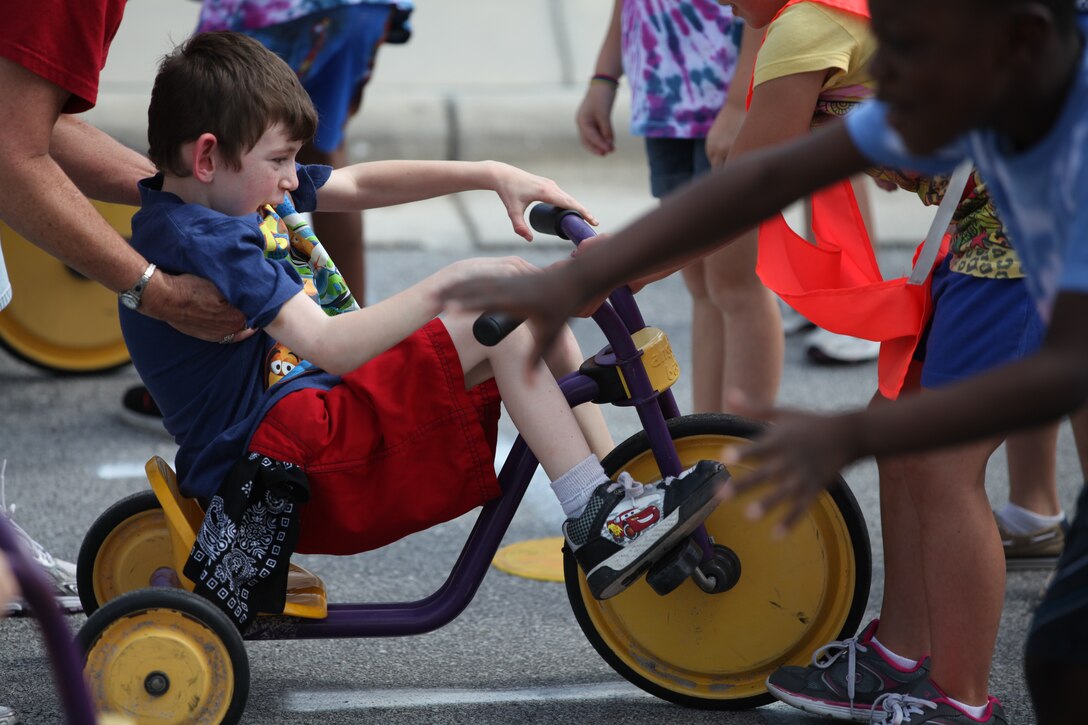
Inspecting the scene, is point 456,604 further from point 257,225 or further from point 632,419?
point 632,419

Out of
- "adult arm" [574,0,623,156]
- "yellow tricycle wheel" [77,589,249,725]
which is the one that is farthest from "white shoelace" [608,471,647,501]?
"adult arm" [574,0,623,156]

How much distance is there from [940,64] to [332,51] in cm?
289

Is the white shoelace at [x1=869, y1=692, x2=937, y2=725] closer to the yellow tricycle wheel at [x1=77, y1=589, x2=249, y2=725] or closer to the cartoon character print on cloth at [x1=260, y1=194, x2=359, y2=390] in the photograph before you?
the yellow tricycle wheel at [x1=77, y1=589, x2=249, y2=725]

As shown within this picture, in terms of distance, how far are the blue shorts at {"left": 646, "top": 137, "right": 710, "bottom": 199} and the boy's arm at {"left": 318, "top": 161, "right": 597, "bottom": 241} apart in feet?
3.40

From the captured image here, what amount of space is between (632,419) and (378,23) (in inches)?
58.1

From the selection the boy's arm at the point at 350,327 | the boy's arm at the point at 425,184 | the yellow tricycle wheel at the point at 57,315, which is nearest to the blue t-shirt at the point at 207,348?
the boy's arm at the point at 350,327

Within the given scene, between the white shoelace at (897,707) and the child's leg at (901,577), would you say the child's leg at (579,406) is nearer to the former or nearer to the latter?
the child's leg at (901,577)

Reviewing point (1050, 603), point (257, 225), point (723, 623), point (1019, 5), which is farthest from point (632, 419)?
point (1019, 5)

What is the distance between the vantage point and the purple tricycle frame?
243 cm

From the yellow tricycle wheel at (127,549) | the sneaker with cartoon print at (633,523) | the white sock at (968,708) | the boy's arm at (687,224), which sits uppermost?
the boy's arm at (687,224)

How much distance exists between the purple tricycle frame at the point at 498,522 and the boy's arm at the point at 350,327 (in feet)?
0.96

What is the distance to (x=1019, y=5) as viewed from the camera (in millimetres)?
1343

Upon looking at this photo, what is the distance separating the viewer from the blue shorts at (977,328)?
223cm

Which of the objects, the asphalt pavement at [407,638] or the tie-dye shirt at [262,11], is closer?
the asphalt pavement at [407,638]
